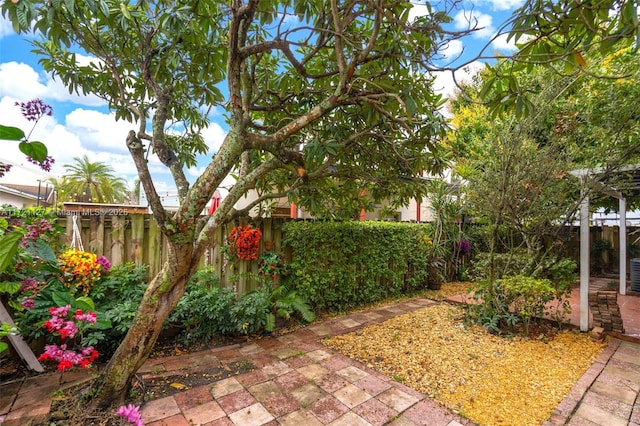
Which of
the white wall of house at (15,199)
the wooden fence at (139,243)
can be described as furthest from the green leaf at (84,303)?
the white wall of house at (15,199)

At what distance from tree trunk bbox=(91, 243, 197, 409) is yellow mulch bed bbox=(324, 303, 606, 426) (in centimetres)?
202

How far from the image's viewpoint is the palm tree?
49.0 ft

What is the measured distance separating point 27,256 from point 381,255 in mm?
4774

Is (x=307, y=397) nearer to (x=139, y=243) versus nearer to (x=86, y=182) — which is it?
(x=139, y=243)

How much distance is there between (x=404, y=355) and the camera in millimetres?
3291

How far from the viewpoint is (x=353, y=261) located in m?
5.02

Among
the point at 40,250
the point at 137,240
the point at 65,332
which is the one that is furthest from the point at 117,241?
the point at 65,332

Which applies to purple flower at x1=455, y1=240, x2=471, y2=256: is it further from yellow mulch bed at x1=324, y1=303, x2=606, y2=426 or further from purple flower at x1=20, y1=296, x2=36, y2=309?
purple flower at x1=20, y1=296, x2=36, y2=309

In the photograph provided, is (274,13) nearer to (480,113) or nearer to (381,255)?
(381,255)

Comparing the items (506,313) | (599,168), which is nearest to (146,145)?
(506,313)

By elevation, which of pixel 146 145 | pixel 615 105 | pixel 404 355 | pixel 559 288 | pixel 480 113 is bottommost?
pixel 404 355

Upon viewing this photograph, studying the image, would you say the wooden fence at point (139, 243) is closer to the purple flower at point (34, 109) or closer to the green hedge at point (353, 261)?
the green hedge at point (353, 261)

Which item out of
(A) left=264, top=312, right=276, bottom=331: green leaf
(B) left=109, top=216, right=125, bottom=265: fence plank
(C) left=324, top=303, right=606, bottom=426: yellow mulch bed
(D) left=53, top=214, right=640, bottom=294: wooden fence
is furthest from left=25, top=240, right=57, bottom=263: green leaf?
(C) left=324, top=303, right=606, bottom=426: yellow mulch bed

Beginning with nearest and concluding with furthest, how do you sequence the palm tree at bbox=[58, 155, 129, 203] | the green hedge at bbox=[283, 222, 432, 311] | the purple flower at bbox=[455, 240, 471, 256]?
the green hedge at bbox=[283, 222, 432, 311] < the purple flower at bbox=[455, 240, 471, 256] < the palm tree at bbox=[58, 155, 129, 203]
